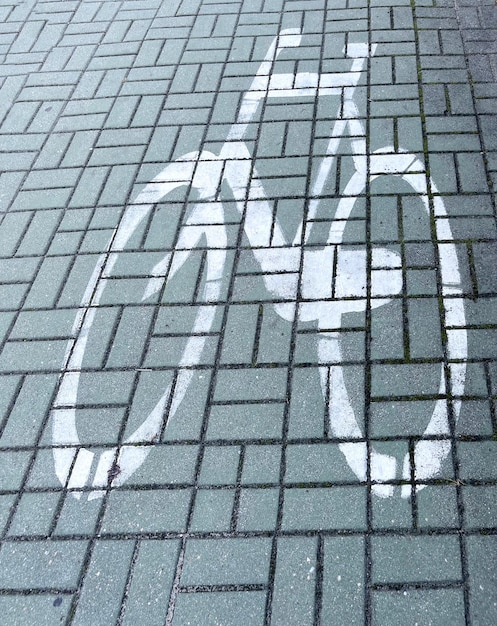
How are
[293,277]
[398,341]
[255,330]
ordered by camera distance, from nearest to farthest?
1. [398,341]
2. [255,330]
3. [293,277]

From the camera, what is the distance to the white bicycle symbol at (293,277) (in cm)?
295

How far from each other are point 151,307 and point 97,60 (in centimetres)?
294

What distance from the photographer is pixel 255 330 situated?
134 inches

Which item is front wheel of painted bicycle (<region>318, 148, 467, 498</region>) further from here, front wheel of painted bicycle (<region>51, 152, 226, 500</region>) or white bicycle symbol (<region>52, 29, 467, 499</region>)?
front wheel of painted bicycle (<region>51, 152, 226, 500</region>)

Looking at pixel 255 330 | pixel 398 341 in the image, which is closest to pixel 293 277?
pixel 255 330

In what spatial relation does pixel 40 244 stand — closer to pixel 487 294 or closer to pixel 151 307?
pixel 151 307

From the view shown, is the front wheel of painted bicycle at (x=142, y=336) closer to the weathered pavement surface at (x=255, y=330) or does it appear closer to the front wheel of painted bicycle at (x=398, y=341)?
the weathered pavement surface at (x=255, y=330)

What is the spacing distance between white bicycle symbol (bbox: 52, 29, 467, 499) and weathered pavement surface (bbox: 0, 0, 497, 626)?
1 centimetres

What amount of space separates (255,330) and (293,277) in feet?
1.35

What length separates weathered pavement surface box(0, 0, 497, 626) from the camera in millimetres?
2617

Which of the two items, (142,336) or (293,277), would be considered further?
(293,277)

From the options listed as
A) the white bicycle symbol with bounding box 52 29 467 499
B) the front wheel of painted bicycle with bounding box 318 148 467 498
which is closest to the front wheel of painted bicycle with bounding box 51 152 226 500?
the white bicycle symbol with bounding box 52 29 467 499

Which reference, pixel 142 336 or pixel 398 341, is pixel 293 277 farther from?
pixel 142 336

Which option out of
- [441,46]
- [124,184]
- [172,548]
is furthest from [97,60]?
[172,548]
